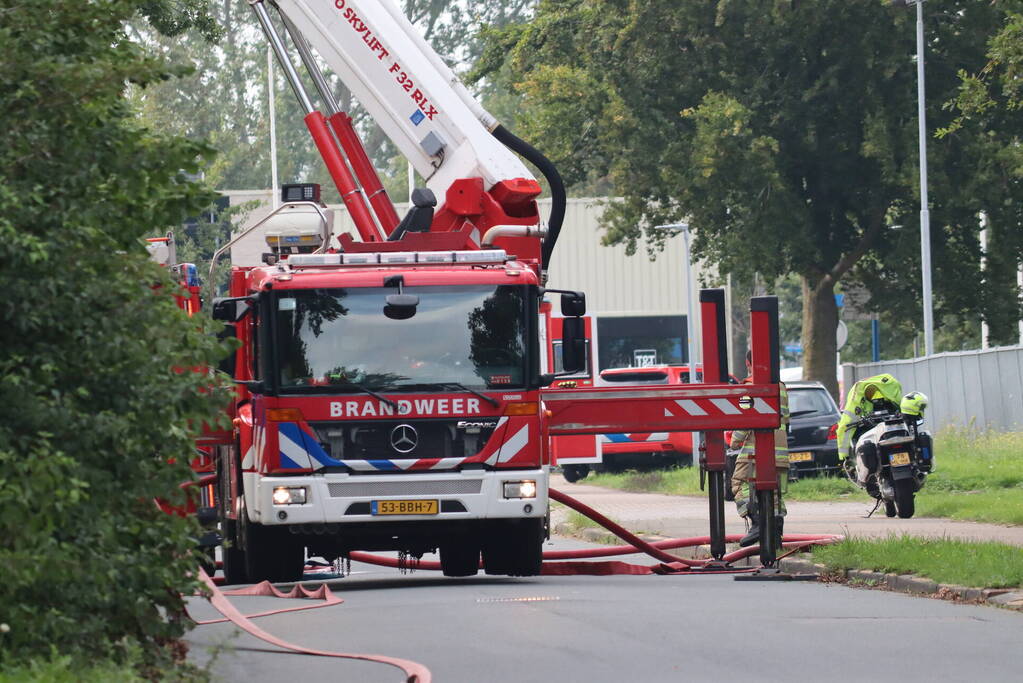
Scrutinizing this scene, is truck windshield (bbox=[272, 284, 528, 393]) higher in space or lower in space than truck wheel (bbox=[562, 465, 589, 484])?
higher

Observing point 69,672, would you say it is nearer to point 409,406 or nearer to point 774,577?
point 409,406

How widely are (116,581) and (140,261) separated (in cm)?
139

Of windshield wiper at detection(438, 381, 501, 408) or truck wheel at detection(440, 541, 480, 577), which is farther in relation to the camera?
truck wheel at detection(440, 541, 480, 577)

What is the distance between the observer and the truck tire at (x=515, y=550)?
15391mm

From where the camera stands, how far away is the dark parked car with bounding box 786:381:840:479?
29.3m

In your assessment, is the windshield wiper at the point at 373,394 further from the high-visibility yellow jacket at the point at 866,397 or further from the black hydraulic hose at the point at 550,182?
the high-visibility yellow jacket at the point at 866,397

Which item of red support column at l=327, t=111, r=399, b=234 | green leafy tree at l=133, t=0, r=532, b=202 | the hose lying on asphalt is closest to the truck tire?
red support column at l=327, t=111, r=399, b=234

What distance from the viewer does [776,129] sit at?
134 feet

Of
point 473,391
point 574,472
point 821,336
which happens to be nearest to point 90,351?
point 473,391

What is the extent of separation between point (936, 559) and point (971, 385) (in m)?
23.5

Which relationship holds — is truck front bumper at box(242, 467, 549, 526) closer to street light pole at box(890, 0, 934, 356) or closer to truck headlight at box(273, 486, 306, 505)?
truck headlight at box(273, 486, 306, 505)

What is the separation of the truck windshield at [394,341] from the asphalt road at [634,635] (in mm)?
1575

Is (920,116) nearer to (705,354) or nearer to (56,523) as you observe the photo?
(705,354)

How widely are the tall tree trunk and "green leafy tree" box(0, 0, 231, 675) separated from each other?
1348 inches
